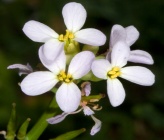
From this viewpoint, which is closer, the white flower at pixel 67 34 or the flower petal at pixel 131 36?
the white flower at pixel 67 34

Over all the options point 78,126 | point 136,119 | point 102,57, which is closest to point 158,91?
point 136,119

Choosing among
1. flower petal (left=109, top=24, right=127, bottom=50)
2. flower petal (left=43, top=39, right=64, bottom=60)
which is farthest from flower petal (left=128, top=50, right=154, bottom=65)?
flower petal (left=43, top=39, right=64, bottom=60)

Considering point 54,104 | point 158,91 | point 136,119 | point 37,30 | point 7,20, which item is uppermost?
point 37,30

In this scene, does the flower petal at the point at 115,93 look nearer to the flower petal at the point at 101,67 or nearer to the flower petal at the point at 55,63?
the flower petal at the point at 101,67

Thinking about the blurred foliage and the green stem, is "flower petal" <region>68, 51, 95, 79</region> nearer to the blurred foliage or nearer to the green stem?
the green stem

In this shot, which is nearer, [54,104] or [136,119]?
[54,104]

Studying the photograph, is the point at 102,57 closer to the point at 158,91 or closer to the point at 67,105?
the point at 67,105

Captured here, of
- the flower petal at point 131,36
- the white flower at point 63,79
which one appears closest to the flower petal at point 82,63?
the white flower at point 63,79
